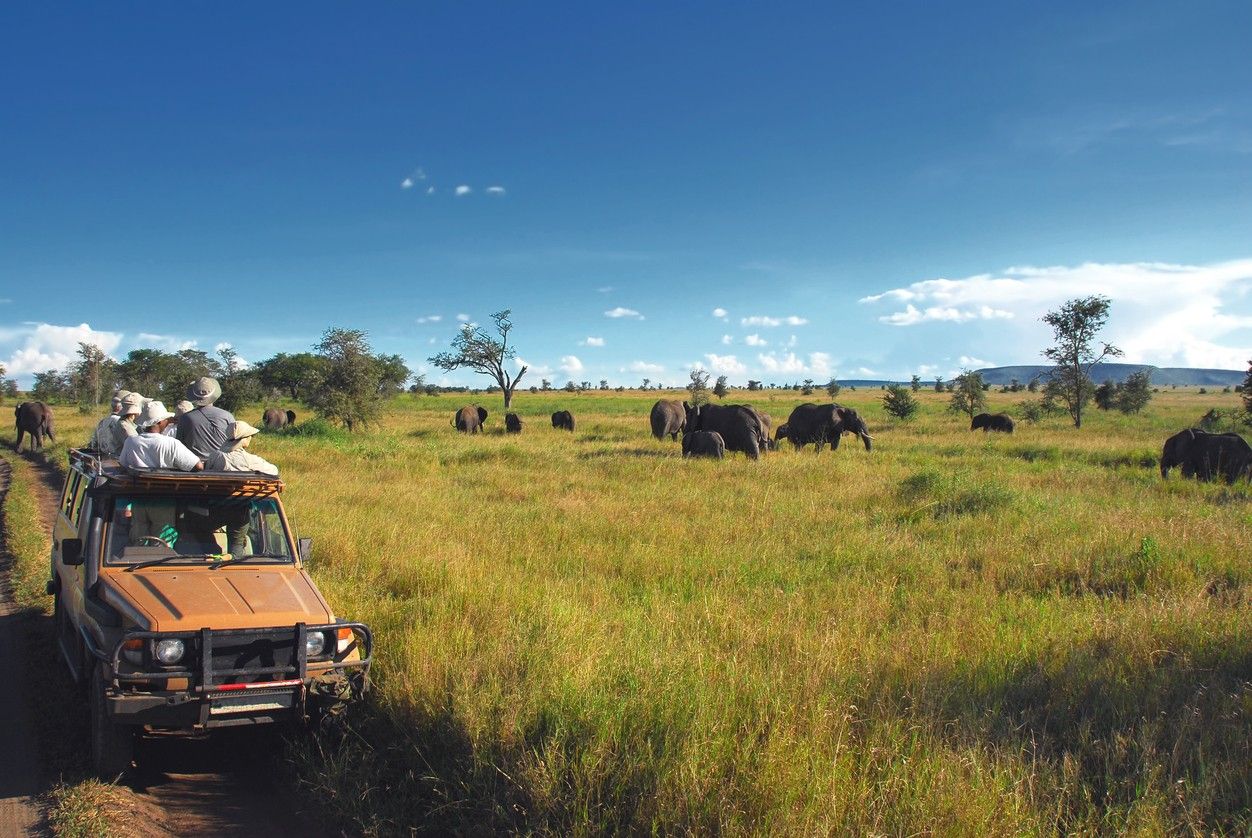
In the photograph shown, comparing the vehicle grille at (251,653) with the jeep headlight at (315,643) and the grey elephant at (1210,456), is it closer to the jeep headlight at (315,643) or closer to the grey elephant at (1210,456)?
the jeep headlight at (315,643)

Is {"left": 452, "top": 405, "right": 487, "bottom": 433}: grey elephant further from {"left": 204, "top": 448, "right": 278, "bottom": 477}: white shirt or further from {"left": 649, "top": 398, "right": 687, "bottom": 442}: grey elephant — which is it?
{"left": 204, "top": 448, "right": 278, "bottom": 477}: white shirt

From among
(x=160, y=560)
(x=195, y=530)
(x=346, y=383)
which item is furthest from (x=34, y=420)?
(x=160, y=560)

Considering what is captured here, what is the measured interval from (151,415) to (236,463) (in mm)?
2772

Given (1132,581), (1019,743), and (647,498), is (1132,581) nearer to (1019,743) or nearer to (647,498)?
(1019,743)

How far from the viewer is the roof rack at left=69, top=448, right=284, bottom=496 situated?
5.19 meters

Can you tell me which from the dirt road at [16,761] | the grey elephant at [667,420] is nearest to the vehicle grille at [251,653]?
the dirt road at [16,761]

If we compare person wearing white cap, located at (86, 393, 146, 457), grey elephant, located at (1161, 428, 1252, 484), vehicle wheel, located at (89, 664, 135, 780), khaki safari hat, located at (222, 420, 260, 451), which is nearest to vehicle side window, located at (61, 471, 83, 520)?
person wearing white cap, located at (86, 393, 146, 457)

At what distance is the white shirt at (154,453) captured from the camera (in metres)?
5.52

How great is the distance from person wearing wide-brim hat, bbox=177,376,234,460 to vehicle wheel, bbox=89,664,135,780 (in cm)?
341

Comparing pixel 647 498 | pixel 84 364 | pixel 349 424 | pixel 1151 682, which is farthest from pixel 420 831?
pixel 84 364

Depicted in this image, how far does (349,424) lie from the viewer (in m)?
31.0

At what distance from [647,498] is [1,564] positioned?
31.4 ft

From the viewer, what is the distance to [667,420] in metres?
32.0

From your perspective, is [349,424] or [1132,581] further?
[349,424]
